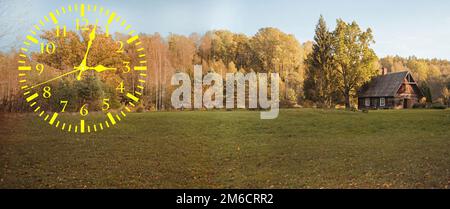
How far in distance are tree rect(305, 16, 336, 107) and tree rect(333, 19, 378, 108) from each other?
11.6 inches

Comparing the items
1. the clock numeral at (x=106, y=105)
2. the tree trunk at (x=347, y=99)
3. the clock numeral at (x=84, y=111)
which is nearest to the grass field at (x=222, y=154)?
the clock numeral at (x=84, y=111)

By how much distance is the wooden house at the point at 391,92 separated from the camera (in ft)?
50.0

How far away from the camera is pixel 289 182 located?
13.6 ft

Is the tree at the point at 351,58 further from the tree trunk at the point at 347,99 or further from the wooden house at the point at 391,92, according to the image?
the wooden house at the point at 391,92

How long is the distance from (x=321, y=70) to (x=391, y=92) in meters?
7.13

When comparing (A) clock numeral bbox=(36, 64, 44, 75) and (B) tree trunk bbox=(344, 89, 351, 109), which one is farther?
(B) tree trunk bbox=(344, 89, 351, 109)

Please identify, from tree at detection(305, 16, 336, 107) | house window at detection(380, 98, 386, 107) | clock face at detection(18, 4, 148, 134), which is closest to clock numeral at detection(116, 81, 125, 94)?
clock face at detection(18, 4, 148, 134)

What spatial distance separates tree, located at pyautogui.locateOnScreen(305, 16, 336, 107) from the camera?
9297 mm

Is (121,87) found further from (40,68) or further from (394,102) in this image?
(394,102)

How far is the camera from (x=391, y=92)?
15.4m

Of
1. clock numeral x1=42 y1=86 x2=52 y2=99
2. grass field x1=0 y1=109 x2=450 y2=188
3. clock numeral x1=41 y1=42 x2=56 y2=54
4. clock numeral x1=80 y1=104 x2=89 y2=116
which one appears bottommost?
grass field x1=0 y1=109 x2=450 y2=188

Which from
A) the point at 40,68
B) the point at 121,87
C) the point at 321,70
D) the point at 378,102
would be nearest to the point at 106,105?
the point at 121,87

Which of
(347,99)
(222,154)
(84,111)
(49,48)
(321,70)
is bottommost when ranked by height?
(222,154)

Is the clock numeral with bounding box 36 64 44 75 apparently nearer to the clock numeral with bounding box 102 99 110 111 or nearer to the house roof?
the clock numeral with bounding box 102 99 110 111
